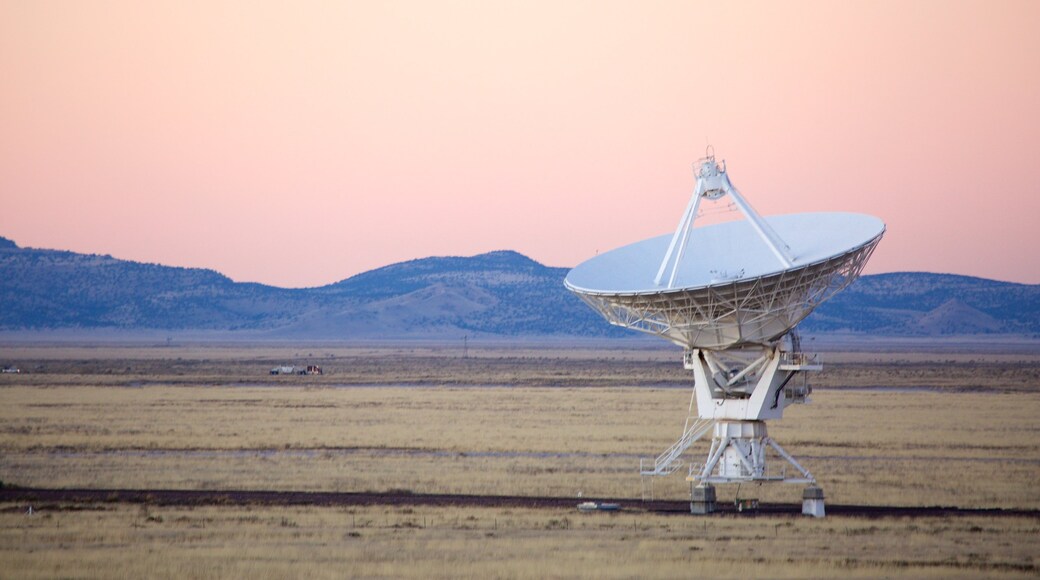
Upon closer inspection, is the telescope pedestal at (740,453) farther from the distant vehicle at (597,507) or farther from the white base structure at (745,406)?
the distant vehicle at (597,507)

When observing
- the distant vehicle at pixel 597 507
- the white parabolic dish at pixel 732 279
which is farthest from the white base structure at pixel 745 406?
the distant vehicle at pixel 597 507

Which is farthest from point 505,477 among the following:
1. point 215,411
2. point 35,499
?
point 215,411

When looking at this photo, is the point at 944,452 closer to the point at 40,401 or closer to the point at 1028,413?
the point at 1028,413

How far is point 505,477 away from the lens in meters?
39.4

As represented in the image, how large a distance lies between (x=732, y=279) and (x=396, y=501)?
10.3 meters

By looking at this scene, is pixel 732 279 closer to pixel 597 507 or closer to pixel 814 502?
pixel 814 502

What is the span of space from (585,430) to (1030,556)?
103 feet

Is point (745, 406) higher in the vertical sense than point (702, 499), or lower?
higher

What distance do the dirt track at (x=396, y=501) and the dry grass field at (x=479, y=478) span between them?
97cm

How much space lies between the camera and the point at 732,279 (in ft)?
103

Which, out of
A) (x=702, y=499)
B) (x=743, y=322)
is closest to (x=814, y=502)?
(x=702, y=499)

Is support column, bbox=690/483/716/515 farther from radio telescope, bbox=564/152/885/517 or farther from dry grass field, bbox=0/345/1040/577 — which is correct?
dry grass field, bbox=0/345/1040/577

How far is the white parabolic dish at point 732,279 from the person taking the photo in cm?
3159

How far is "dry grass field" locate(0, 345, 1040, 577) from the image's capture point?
25984 millimetres
